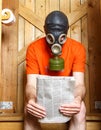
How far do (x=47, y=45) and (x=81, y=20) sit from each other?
2.61 ft

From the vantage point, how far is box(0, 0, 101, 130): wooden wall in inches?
105

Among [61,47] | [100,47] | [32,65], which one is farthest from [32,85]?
[100,47]

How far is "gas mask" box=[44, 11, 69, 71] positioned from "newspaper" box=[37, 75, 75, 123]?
22 centimetres

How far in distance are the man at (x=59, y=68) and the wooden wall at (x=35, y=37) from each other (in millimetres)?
658

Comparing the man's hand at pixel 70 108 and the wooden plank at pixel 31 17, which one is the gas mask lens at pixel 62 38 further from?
the wooden plank at pixel 31 17

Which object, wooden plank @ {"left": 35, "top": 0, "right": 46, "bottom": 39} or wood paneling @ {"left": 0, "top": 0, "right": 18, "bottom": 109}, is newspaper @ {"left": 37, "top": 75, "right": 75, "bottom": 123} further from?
wooden plank @ {"left": 35, "top": 0, "right": 46, "bottom": 39}

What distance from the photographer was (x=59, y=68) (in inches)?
73.7

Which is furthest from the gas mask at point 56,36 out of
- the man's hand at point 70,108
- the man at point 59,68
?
the man's hand at point 70,108

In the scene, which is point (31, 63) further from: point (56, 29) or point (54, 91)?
point (54, 91)

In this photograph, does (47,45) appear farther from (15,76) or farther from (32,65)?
(15,76)

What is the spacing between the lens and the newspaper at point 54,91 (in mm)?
1658

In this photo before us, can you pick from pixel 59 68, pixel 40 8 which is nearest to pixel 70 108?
pixel 59 68

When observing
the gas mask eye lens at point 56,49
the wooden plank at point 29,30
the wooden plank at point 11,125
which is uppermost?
the wooden plank at point 29,30

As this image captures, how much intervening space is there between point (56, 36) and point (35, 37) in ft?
2.91
